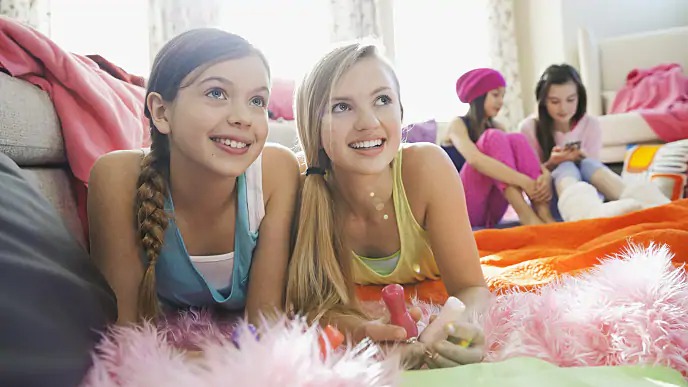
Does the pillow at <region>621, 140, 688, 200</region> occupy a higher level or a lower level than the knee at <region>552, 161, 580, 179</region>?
lower

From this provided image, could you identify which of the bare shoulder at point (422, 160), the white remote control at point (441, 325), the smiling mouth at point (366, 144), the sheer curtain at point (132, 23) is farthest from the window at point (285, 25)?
the white remote control at point (441, 325)

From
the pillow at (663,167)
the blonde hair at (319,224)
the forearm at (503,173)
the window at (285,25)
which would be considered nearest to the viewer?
the blonde hair at (319,224)

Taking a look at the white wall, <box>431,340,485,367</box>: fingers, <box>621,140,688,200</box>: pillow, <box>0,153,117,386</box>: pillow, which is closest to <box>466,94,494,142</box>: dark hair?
Result: <box>621,140,688,200</box>: pillow

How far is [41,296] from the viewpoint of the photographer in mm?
529

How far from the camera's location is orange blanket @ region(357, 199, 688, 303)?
1097 mm

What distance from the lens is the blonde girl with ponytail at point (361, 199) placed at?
0.89 meters

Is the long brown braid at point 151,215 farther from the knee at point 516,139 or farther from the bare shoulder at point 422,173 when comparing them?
the knee at point 516,139

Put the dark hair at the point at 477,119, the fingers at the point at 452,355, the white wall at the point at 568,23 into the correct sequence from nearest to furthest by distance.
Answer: the fingers at the point at 452,355 < the dark hair at the point at 477,119 < the white wall at the point at 568,23

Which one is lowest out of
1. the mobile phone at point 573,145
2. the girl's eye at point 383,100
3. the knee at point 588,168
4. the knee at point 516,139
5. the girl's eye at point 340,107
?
the knee at point 588,168

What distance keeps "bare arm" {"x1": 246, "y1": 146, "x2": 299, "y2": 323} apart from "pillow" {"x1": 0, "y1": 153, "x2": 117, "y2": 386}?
25 centimetres

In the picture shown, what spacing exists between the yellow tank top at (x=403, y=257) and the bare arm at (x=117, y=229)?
0.41m

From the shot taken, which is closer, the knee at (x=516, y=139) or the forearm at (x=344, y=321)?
the forearm at (x=344, y=321)

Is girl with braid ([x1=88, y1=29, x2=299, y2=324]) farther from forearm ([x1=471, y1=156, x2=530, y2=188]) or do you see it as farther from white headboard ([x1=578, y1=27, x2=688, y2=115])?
white headboard ([x1=578, y1=27, x2=688, y2=115])

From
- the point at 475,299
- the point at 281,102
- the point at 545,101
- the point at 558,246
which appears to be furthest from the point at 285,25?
the point at 475,299
